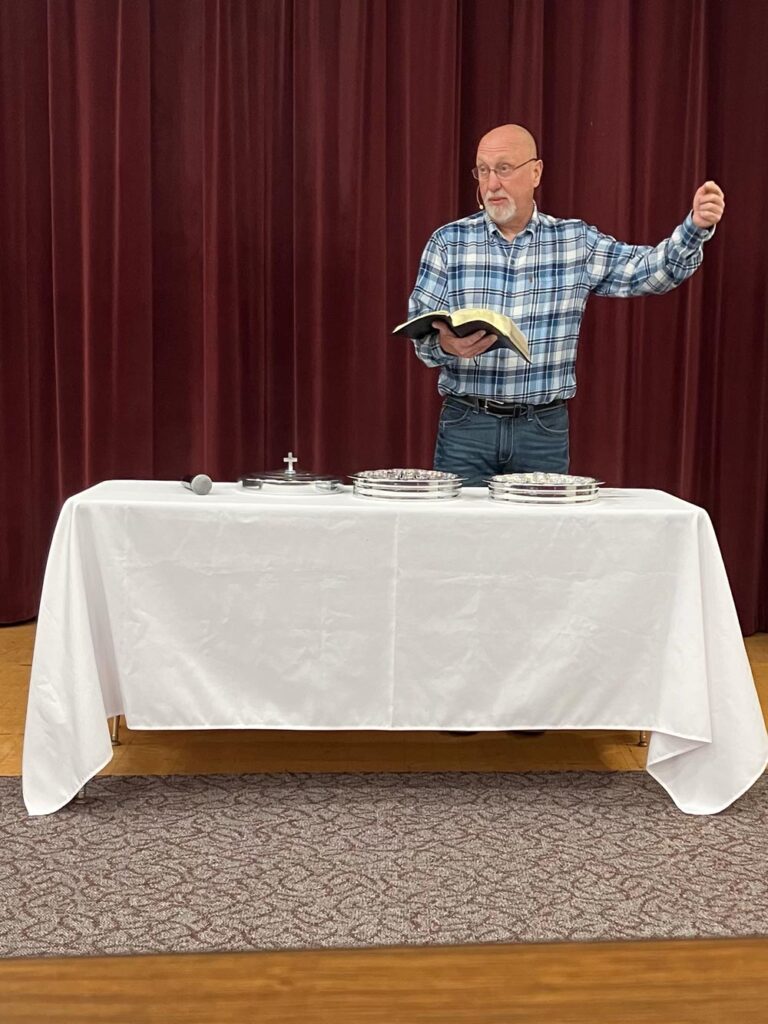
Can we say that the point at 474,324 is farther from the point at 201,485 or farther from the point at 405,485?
the point at 201,485

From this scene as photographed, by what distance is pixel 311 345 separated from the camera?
3852mm

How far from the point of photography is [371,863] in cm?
197

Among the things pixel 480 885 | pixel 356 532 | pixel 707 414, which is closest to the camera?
pixel 480 885

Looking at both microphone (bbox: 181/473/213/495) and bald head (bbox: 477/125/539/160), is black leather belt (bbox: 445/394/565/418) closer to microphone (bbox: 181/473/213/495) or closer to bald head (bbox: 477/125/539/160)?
bald head (bbox: 477/125/539/160)

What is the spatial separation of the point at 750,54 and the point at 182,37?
1.93m

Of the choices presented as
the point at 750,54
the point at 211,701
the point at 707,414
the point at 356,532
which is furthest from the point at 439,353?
the point at 750,54

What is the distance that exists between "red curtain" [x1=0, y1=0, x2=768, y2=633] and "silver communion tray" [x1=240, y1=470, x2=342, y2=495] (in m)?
1.55

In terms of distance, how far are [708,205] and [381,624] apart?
3.82ft

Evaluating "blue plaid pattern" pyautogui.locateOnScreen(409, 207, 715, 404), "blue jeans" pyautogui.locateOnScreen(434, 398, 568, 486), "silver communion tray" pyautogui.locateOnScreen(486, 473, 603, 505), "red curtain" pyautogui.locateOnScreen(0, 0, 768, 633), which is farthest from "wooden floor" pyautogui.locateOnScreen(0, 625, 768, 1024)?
"red curtain" pyautogui.locateOnScreen(0, 0, 768, 633)

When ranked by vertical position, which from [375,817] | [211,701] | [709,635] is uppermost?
[709,635]

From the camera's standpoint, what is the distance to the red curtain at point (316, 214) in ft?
12.1

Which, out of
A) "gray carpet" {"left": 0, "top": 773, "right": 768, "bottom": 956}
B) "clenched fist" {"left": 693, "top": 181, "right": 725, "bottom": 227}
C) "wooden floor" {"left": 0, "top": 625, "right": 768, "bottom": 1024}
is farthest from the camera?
"clenched fist" {"left": 693, "top": 181, "right": 725, "bottom": 227}

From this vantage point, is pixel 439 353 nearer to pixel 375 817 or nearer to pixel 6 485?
pixel 375 817

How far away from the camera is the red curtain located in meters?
3.70
